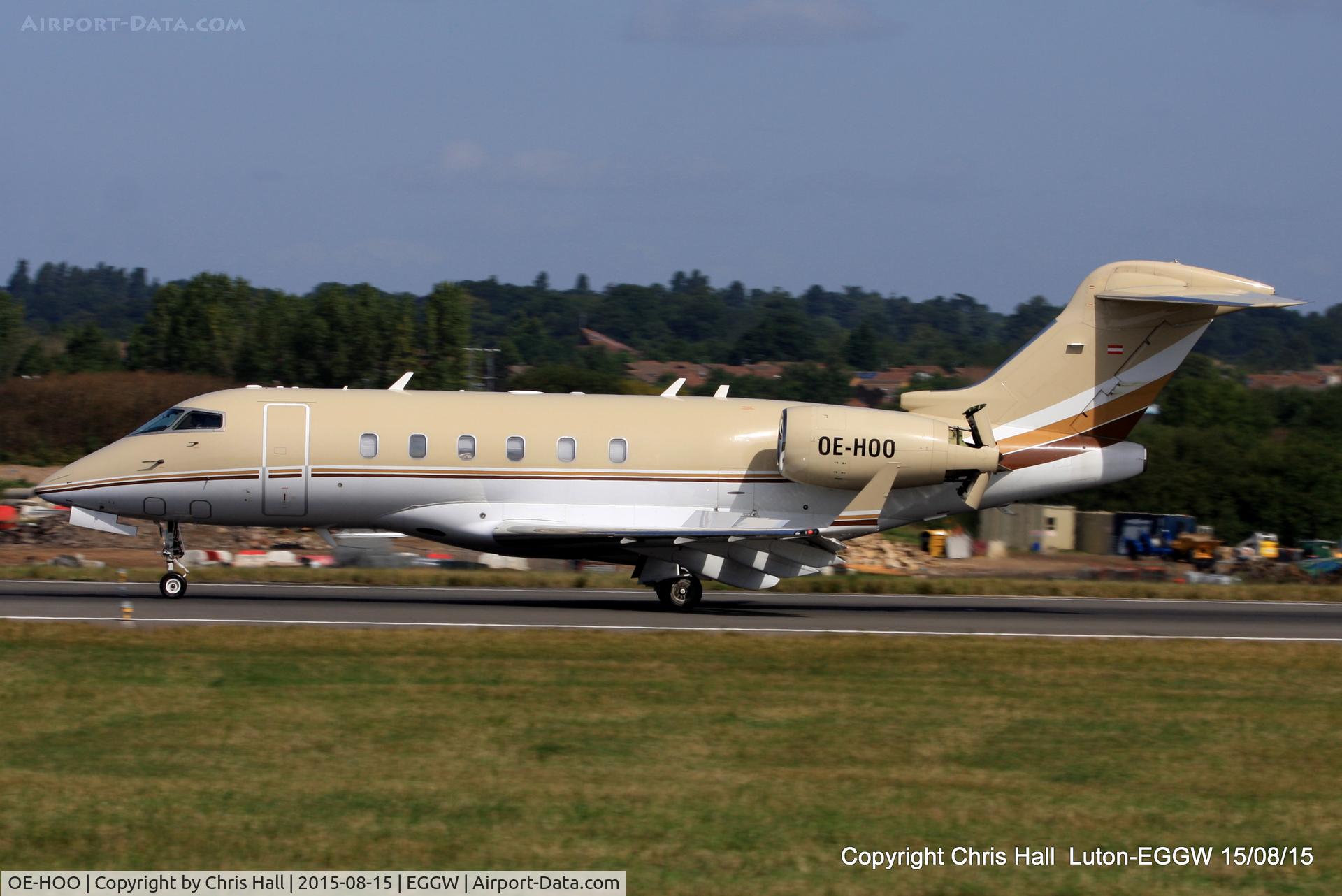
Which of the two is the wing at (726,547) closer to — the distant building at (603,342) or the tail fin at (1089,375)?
the tail fin at (1089,375)

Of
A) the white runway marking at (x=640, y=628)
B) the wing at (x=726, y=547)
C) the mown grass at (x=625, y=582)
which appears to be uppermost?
the wing at (x=726, y=547)

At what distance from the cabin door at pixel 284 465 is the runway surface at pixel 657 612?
150 centimetres

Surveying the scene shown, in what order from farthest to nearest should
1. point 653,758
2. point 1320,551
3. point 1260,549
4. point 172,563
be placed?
1. point 1260,549
2. point 1320,551
3. point 172,563
4. point 653,758

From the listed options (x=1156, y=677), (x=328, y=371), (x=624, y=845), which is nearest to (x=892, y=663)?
(x=1156, y=677)

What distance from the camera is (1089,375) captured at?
22.3 m

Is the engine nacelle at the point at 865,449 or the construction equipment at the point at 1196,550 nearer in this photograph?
the engine nacelle at the point at 865,449

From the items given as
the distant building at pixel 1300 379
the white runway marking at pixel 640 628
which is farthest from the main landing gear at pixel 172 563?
the distant building at pixel 1300 379

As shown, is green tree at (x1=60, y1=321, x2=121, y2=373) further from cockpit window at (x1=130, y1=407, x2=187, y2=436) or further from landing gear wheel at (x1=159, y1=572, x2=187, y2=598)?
landing gear wheel at (x1=159, y1=572, x2=187, y2=598)

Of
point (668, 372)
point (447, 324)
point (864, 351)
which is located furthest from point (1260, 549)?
point (864, 351)

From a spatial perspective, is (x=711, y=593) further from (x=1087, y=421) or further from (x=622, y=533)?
(x=1087, y=421)

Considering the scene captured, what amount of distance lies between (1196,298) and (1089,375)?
6.56 feet

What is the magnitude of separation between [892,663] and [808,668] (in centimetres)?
118

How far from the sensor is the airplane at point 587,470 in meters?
20.8

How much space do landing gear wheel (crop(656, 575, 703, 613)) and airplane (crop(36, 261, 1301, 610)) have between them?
0.03 meters
